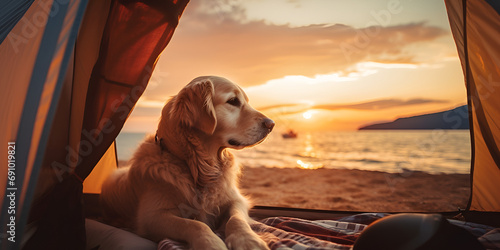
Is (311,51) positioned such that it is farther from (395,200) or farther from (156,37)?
(156,37)

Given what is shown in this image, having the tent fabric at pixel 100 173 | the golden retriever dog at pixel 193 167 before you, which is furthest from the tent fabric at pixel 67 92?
the tent fabric at pixel 100 173

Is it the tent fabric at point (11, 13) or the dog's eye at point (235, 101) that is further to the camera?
the dog's eye at point (235, 101)

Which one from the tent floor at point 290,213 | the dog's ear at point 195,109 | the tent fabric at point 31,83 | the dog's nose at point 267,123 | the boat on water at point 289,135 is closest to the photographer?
the tent fabric at point 31,83

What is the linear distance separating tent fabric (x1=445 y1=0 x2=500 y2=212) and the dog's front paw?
77.2 inches

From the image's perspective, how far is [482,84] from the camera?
2.28 meters

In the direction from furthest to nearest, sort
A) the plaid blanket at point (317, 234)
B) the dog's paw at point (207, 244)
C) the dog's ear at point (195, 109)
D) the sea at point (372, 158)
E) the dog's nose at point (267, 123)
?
the sea at point (372, 158) < the dog's nose at point (267, 123) < the dog's ear at point (195, 109) < the plaid blanket at point (317, 234) < the dog's paw at point (207, 244)

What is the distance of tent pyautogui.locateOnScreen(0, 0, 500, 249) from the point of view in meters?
1.35

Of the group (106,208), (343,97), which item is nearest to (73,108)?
(106,208)

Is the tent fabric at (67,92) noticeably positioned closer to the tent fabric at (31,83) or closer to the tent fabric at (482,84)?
the tent fabric at (31,83)

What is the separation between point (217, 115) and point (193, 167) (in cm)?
39

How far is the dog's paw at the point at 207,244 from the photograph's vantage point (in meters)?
1.43

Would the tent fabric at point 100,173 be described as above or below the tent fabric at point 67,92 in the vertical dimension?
below

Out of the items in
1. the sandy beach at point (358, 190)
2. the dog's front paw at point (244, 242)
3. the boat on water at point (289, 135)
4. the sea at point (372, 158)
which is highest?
the dog's front paw at point (244, 242)

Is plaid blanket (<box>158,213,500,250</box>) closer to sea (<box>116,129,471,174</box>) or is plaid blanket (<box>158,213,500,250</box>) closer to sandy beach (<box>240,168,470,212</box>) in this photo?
sandy beach (<box>240,168,470,212</box>)
